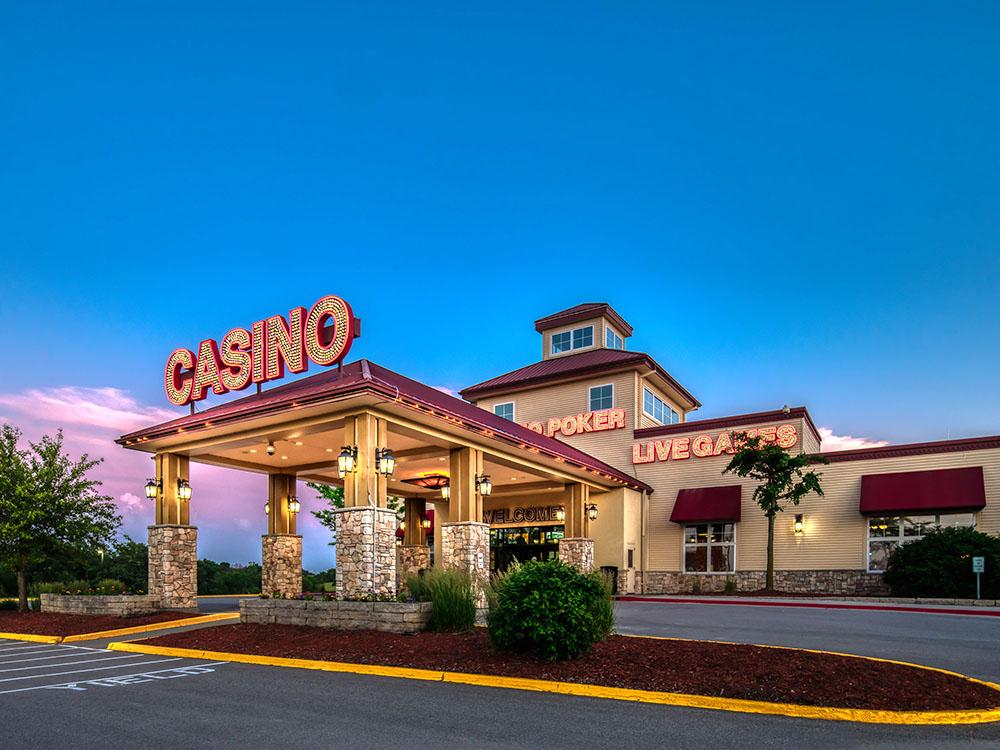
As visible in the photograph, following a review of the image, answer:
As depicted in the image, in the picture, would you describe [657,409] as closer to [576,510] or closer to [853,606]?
[576,510]

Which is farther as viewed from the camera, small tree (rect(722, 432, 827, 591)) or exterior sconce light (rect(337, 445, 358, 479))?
small tree (rect(722, 432, 827, 591))

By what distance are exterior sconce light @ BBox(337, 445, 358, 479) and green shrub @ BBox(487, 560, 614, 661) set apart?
5.93m

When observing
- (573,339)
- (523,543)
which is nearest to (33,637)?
(523,543)

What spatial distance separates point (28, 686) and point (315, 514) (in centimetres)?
3205

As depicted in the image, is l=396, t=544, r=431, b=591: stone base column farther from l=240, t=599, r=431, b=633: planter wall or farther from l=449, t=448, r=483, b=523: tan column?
l=240, t=599, r=431, b=633: planter wall

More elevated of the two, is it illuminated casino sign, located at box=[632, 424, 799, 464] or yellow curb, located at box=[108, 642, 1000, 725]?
illuminated casino sign, located at box=[632, 424, 799, 464]

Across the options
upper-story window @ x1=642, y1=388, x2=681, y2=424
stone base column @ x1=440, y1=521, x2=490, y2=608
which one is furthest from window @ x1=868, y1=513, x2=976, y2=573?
stone base column @ x1=440, y1=521, x2=490, y2=608

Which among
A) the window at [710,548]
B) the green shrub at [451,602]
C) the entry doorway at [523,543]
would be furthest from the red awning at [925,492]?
the green shrub at [451,602]

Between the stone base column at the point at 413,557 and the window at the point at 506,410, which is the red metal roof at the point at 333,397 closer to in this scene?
the stone base column at the point at 413,557

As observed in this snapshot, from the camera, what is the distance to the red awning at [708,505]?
101 ft

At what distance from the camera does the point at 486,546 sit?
20.9 metres

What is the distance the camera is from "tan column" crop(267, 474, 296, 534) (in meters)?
26.1

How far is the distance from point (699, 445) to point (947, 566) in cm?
1099

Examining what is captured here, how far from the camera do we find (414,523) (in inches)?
1329
